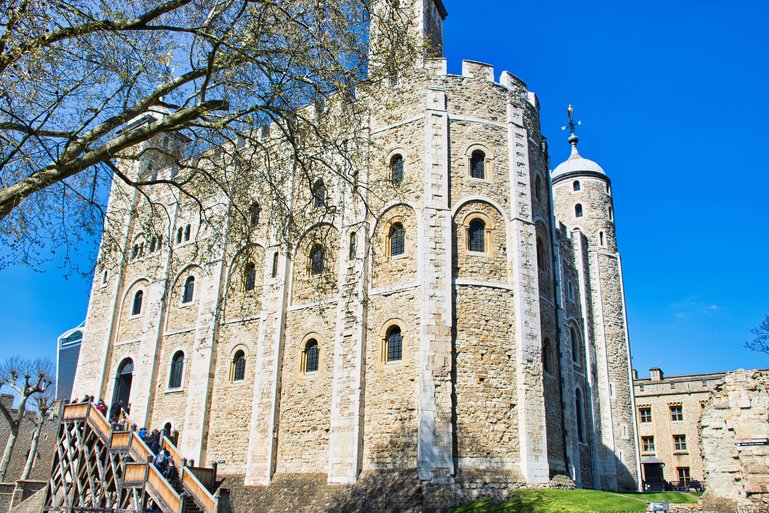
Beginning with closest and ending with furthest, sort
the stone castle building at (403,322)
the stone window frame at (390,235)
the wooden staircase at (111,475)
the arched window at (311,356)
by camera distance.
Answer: the wooden staircase at (111,475)
the stone castle building at (403,322)
the stone window frame at (390,235)
the arched window at (311,356)

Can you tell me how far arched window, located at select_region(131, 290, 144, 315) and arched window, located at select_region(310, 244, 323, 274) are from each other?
985cm

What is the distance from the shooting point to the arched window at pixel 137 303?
26750 mm

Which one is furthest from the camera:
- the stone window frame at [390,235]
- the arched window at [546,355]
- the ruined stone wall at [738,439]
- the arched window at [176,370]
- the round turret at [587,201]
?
the round turret at [587,201]

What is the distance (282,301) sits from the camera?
2050cm

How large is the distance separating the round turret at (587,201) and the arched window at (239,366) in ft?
58.0

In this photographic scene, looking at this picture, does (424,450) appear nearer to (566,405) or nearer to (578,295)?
(566,405)

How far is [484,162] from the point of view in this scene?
19.7 metres

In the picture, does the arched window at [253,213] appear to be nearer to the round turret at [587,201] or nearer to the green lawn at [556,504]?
the green lawn at [556,504]

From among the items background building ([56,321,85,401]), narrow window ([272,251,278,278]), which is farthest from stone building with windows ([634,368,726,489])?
background building ([56,321,85,401])

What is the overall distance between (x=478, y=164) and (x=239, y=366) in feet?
34.0

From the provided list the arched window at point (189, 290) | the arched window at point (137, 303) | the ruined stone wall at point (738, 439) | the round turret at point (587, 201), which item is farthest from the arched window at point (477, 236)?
the arched window at point (137, 303)

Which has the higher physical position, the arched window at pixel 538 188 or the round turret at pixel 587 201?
the round turret at pixel 587 201

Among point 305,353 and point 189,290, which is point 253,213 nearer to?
point 305,353

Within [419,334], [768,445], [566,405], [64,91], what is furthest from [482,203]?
[64,91]
